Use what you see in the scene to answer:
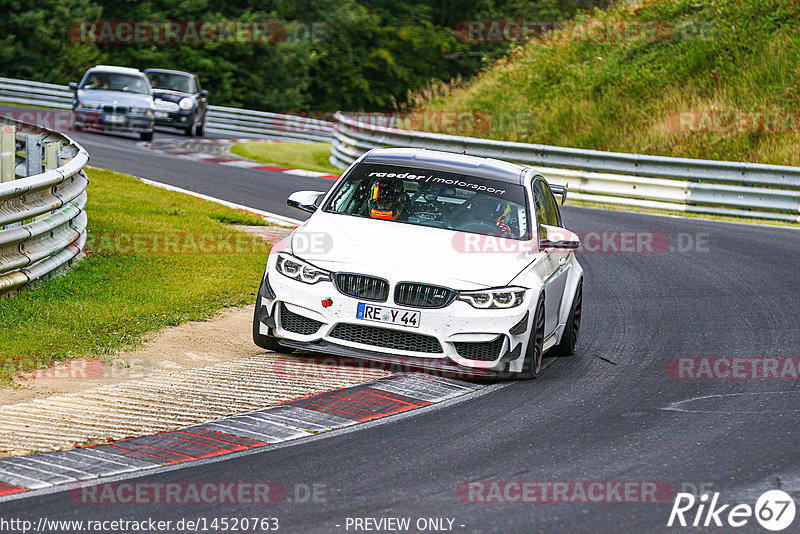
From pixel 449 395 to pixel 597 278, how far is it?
627cm

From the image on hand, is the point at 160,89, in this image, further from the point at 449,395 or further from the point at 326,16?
the point at 449,395

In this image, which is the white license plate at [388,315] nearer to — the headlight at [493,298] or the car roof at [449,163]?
the headlight at [493,298]

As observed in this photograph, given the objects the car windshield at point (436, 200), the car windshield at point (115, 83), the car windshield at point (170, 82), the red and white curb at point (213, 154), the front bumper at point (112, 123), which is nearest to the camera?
the car windshield at point (436, 200)

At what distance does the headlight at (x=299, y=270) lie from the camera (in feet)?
26.4

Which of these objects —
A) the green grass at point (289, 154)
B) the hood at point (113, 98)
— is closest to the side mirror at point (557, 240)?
the green grass at point (289, 154)

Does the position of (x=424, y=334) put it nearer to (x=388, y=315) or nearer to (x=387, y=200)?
(x=388, y=315)

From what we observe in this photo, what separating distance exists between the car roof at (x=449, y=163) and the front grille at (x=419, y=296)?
1.67m

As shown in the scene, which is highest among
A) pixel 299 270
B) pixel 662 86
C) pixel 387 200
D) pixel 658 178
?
pixel 662 86

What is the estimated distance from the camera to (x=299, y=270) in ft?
26.7

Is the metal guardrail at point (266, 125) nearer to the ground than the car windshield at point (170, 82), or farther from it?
nearer to the ground

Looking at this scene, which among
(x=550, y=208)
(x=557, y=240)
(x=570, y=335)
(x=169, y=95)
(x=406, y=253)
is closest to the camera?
(x=406, y=253)

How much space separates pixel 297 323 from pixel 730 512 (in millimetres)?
3706

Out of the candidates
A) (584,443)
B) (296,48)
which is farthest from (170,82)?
(584,443)

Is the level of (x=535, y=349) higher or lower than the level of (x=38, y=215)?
lower
